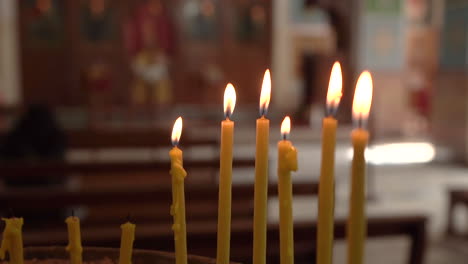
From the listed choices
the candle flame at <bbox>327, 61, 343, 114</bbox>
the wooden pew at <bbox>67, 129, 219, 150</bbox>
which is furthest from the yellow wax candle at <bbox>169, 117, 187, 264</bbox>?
the wooden pew at <bbox>67, 129, 219, 150</bbox>

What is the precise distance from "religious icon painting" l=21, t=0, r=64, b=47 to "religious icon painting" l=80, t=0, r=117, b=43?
1.51ft

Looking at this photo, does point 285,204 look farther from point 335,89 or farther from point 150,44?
point 150,44

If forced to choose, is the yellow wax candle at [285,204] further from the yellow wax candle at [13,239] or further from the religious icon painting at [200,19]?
the religious icon painting at [200,19]

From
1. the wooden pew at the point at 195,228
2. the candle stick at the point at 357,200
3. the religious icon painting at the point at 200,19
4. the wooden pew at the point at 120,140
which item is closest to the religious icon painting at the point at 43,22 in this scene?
the religious icon painting at the point at 200,19

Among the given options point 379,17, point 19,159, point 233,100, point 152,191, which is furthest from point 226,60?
point 233,100

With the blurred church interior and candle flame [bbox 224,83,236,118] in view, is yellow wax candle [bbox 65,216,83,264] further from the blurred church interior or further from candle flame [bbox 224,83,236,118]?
the blurred church interior

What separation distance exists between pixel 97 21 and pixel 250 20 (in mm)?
3119

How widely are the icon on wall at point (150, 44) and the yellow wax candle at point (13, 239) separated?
1084 centimetres

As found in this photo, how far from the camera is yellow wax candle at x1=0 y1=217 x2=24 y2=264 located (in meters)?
0.51

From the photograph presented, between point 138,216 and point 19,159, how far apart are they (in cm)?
102

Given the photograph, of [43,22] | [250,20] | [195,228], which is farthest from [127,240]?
[250,20]

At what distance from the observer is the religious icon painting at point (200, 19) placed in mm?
11859

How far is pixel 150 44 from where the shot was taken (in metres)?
11.7

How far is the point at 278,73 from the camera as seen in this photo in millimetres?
11508
